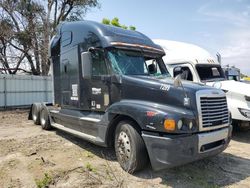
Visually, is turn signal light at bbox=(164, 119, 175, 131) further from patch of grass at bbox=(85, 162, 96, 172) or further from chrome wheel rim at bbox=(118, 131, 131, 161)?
patch of grass at bbox=(85, 162, 96, 172)

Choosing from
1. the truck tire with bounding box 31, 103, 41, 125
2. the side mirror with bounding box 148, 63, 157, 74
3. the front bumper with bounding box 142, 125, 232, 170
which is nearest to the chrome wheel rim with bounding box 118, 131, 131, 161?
the front bumper with bounding box 142, 125, 232, 170

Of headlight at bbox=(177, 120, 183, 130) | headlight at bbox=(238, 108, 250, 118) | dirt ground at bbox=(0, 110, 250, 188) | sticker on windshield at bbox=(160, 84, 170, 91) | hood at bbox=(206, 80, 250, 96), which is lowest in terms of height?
dirt ground at bbox=(0, 110, 250, 188)

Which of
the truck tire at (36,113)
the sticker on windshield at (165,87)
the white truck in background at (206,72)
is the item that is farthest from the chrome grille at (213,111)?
the truck tire at (36,113)

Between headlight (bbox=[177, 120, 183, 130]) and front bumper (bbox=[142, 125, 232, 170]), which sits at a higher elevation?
headlight (bbox=[177, 120, 183, 130])

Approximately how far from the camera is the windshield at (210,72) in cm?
947

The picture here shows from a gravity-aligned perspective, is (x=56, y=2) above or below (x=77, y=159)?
above

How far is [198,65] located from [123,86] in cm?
449

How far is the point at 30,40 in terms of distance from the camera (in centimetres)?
2189

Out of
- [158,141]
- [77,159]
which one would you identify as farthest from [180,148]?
[77,159]

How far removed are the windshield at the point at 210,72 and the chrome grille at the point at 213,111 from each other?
397cm

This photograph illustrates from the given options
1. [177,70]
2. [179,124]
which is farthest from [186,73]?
[179,124]

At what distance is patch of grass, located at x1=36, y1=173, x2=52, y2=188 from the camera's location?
4.82 metres

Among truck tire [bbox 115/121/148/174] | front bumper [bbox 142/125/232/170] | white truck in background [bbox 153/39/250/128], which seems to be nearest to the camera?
front bumper [bbox 142/125/232/170]

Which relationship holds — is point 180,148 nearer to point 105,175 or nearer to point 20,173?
point 105,175
